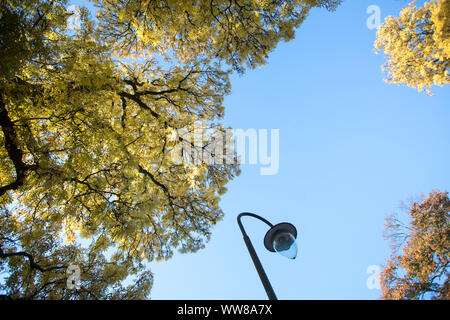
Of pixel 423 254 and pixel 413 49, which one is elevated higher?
pixel 413 49

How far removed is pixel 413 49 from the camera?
12.1 metres

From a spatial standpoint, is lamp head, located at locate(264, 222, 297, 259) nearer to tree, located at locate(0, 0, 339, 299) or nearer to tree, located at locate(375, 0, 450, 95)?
tree, located at locate(0, 0, 339, 299)

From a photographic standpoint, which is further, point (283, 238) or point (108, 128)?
point (108, 128)

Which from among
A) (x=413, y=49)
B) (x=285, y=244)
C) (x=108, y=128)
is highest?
(x=413, y=49)

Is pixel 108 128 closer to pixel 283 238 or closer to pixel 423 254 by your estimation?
pixel 283 238

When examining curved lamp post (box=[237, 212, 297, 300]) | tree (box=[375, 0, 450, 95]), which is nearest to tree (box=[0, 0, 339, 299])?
curved lamp post (box=[237, 212, 297, 300])

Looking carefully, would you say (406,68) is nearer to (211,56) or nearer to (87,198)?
(211,56)

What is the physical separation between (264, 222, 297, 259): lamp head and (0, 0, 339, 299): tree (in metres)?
4.32

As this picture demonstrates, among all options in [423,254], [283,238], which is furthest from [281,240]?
[423,254]

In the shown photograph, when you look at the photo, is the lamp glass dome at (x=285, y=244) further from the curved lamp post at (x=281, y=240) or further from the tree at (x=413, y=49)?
the tree at (x=413, y=49)

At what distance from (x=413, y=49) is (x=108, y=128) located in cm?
1567

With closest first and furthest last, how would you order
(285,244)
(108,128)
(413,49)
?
(285,244) → (108,128) → (413,49)

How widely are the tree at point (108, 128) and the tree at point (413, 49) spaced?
9.23 meters
